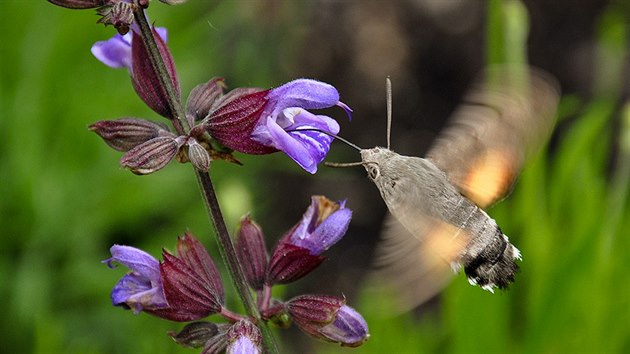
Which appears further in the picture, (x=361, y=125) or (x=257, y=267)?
(x=361, y=125)

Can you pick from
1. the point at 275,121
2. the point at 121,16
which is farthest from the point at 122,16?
the point at 275,121

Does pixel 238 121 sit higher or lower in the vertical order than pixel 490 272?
higher

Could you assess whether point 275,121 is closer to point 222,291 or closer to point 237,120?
point 237,120

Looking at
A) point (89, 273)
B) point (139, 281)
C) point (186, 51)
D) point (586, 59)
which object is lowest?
point (586, 59)

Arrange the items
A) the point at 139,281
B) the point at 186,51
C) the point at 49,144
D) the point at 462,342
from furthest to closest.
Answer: the point at 186,51 < the point at 49,144 < the point at 462,342 < the point at 139,281

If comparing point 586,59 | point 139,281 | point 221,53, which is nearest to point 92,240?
point 221,53

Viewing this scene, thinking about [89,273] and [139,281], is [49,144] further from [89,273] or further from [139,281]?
[139,281]

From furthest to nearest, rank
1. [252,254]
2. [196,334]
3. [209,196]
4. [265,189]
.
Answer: [265,189]
[252,254]
[196,334]
[209,196]
